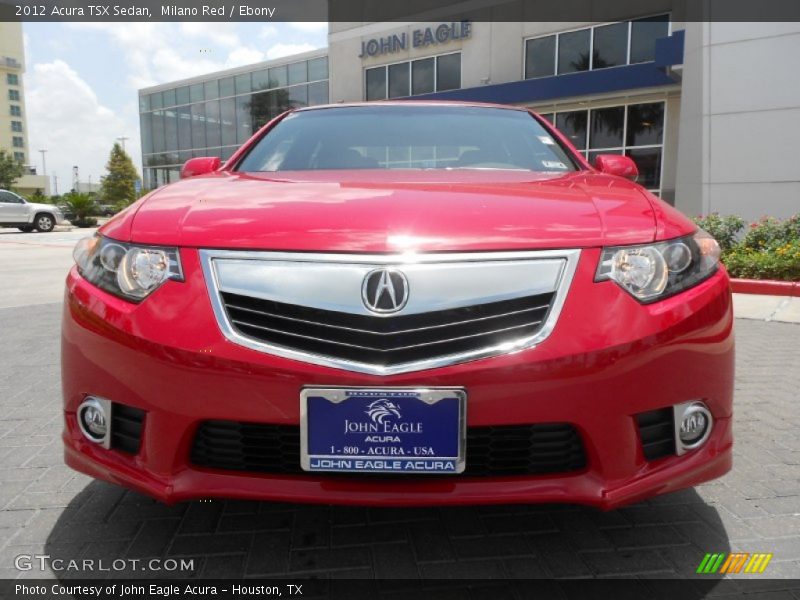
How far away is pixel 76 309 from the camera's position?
1776 mm

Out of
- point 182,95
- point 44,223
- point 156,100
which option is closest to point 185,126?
point 182,95

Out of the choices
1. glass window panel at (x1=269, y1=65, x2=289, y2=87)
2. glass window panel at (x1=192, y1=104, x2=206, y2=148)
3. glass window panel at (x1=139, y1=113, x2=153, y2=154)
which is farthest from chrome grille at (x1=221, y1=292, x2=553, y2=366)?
glass window panel at (x1=139, y1=113, x2=153, y2=154)

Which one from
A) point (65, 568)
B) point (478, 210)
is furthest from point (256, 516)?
point (478, 210)

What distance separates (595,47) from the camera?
59.3 feet

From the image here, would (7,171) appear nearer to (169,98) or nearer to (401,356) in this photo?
(169,98)

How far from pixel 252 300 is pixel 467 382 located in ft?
1.88

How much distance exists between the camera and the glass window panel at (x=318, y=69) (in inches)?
1133

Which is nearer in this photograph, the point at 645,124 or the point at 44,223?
the point at 645,124

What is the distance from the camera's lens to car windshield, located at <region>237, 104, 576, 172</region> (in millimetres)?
2682

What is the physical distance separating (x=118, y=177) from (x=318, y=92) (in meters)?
34.9

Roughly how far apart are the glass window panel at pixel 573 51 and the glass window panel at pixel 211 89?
20.7 m

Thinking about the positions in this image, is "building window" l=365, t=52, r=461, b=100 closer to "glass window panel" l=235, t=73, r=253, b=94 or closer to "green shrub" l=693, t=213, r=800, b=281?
"glass window panel" l=235, t=73, r=253, b=94

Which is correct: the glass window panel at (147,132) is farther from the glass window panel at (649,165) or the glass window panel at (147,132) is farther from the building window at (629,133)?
the glass window panel at (649,165)

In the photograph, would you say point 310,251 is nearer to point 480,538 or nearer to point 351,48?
point 480,538
